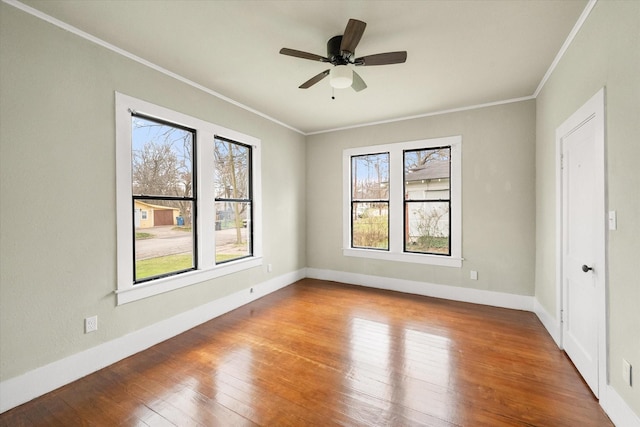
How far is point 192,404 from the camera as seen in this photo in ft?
6.51

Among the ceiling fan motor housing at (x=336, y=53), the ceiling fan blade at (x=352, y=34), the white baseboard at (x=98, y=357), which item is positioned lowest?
the white baseboard at (x=98, y=357)

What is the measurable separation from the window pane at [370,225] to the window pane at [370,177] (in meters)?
0.17

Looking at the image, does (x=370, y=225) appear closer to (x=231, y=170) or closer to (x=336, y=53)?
(x=231, y=170)

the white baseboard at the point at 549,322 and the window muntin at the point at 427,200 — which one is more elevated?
the window muntin at the point at 427,200

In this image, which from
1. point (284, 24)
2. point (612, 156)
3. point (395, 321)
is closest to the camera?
point (612, 156)

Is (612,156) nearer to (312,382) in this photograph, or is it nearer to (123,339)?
(312,382)

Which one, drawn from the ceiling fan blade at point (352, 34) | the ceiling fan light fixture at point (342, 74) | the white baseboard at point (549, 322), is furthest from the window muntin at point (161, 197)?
the white baseboard at point (549, 322)

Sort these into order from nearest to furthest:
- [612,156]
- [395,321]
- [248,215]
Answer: [612,156], [395,321], [248,215]

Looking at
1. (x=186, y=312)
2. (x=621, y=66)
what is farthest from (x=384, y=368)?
(x=621, y=66)

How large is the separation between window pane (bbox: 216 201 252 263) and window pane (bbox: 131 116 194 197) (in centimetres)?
61

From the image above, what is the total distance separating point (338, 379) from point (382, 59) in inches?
102

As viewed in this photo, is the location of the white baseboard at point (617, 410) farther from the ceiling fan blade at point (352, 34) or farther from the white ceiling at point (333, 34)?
Answer: the ceiling fan blade at point (352, 34)

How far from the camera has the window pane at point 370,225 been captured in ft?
15.7

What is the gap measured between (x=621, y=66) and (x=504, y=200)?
237 centimetres
